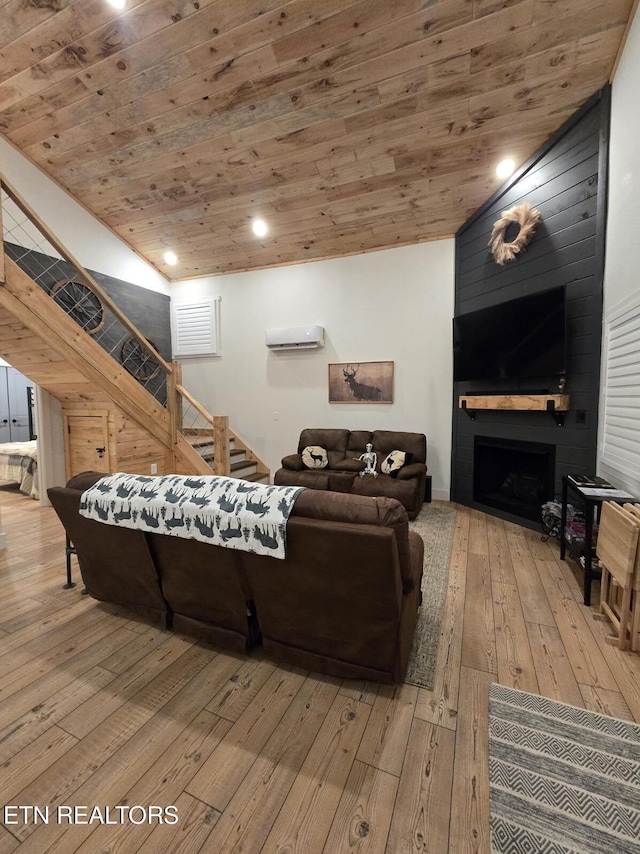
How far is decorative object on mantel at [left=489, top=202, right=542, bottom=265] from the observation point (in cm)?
342

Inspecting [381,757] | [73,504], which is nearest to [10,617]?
[73,504]

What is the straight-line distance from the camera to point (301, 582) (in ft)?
5.11

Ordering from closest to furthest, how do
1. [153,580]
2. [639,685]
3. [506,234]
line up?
[639,685] < [153,580] < [506,234]

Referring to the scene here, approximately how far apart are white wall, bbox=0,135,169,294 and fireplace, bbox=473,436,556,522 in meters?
5.66

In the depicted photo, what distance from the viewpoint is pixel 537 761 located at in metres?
1.34

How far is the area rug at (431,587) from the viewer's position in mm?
1822

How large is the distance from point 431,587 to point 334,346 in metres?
3.68

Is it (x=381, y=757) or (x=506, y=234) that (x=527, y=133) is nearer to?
(x=506, y=234)

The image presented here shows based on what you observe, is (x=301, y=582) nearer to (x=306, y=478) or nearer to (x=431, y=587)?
(x=431, y=587)

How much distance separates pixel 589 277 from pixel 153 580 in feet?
13.4

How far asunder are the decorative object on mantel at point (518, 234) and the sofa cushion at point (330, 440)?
9.13ft

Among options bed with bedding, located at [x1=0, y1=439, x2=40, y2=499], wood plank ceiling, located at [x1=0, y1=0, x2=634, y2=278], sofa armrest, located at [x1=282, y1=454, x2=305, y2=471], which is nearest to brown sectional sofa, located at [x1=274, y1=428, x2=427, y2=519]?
sofa armrest, located at [x1=282, y1=454, x2=305, y2=471]

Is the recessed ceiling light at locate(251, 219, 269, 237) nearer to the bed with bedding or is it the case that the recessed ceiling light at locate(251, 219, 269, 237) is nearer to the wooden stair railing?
the wooden stair railing

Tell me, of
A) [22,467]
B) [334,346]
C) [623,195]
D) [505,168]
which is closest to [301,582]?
[623,195]
